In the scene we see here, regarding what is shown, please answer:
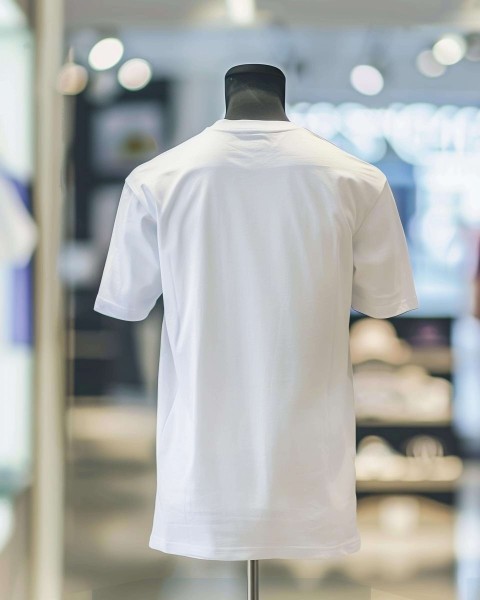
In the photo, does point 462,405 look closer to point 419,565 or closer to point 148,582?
point 419,565

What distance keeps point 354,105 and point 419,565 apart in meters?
1.78

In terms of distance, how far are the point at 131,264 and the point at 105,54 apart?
1.68 m

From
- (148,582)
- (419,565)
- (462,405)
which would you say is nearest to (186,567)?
(148,582)

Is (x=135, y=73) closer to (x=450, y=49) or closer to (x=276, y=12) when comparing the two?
(x=276, y=12)

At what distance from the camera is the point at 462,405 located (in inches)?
148

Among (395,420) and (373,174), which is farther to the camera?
(395,420)

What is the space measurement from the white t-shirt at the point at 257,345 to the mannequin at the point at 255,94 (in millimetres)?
59

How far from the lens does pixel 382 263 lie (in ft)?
7.37

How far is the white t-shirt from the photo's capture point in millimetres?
2127

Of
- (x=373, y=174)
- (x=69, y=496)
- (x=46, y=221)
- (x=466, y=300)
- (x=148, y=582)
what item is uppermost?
(x=373, y=174)

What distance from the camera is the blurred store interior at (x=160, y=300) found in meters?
3.66

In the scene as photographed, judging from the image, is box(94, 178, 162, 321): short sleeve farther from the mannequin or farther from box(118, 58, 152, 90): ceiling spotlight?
box(118, 58, 152, 90): ceiling spotlight

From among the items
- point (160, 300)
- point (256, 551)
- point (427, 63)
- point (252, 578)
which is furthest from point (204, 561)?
point (427, 63)

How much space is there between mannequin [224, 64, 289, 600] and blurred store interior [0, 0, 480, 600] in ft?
4.67
